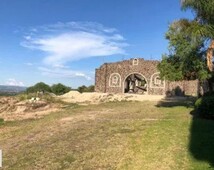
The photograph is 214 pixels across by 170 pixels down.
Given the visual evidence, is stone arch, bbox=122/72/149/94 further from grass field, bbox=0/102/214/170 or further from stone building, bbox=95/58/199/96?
grass field, bbox=0/102/214/170

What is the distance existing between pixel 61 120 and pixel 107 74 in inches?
1204

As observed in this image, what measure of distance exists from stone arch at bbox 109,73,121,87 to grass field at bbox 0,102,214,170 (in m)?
30.4

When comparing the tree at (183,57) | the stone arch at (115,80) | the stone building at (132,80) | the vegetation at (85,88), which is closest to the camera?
the tree at (183,57)

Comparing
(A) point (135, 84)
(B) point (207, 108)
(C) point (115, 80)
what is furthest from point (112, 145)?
(A) point (135, 84)

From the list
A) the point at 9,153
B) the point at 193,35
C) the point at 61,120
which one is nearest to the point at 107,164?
the point at 9,153

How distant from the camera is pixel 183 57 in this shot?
21.2 meters

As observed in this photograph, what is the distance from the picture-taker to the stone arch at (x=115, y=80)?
47.2m

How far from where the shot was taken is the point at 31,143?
1255 cm

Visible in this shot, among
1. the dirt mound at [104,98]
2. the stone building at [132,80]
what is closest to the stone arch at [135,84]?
the stone building at [132,80]

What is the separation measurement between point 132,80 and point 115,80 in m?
4.53

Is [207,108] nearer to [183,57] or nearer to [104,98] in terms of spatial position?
[183,57]

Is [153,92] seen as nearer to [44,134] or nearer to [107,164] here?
[44,134]

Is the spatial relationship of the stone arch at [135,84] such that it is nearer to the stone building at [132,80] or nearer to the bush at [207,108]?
the stone building at [132,80]

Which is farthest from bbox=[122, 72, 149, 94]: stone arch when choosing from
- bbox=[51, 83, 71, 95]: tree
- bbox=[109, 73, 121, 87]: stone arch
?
Answer: bbox=[51, 83, 71, 95]: tree
